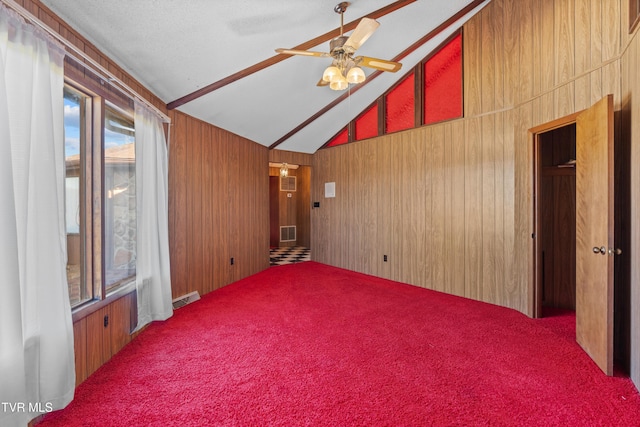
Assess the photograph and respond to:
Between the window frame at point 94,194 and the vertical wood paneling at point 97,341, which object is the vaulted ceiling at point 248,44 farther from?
the vertical wood paneling at point 97,341

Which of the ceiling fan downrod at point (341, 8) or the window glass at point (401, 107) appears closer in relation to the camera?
the ceiling fan downrod at point (341, 8)

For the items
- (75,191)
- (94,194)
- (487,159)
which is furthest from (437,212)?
(75,191)

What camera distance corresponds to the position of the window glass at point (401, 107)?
4.47m

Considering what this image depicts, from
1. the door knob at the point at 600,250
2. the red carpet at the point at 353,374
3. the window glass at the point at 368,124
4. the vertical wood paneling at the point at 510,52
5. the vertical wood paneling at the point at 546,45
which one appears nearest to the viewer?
the red carpet at the point at 353,374

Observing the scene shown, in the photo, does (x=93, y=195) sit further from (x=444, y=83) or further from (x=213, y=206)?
(x=444, y=83)

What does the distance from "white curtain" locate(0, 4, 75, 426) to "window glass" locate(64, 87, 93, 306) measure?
42cm

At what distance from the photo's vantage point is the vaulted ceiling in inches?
82.7

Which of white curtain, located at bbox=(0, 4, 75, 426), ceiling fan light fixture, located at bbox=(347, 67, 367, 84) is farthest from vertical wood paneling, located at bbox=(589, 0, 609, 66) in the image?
white curtain, located at bbox=(0, 4, 75, 426)

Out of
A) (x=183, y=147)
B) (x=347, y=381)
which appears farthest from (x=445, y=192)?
(x=183, y=147)

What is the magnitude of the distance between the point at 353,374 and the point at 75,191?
7.90 feet

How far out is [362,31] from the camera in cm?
228

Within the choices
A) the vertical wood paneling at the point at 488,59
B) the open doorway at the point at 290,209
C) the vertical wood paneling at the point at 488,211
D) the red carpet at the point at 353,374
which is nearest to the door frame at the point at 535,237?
the red carpet at the point at 353,374

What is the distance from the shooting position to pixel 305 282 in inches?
179

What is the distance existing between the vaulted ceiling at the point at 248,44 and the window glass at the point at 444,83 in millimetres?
178
